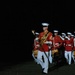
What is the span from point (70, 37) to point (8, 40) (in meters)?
14.6

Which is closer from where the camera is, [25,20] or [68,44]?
[68,44]

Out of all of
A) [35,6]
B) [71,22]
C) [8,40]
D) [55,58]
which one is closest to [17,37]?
[8,40]

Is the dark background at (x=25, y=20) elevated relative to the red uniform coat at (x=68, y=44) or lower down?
lower down

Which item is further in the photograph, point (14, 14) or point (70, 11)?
point (70, 11)

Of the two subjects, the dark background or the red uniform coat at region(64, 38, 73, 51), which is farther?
the dark background

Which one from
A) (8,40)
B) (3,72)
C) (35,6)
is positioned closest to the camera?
(3,72)

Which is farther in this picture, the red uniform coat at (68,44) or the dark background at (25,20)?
the dark background at (25,20)

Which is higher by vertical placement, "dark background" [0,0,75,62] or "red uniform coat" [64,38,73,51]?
"red uniform coat" [64,38,73,51]

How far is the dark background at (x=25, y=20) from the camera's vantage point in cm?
3856

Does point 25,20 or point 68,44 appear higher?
point 68,44

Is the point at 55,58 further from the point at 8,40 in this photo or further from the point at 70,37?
the point at 8,40

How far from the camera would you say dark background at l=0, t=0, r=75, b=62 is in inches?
1518

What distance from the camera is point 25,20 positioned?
41219 mm

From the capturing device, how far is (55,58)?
79.9ft
